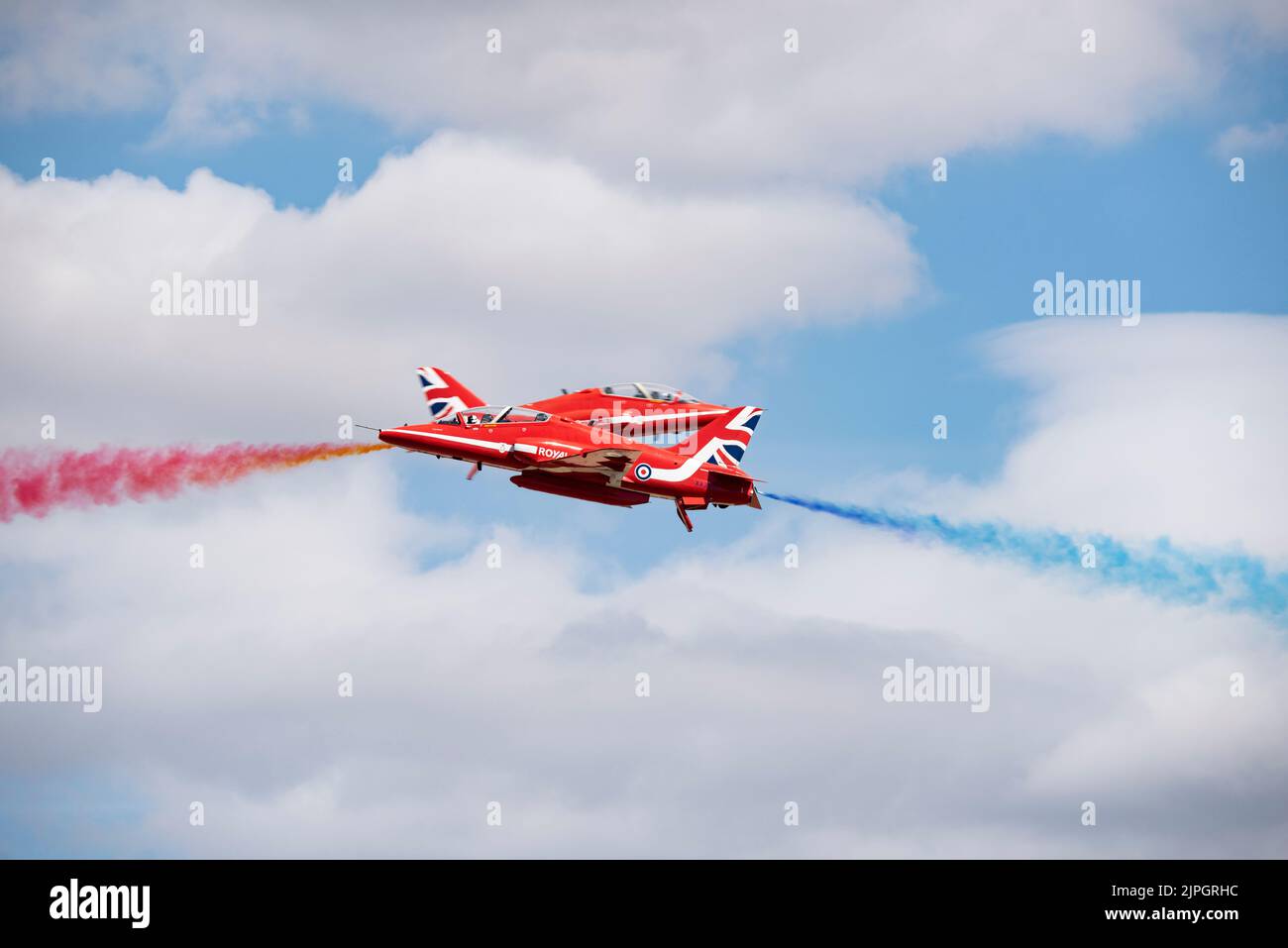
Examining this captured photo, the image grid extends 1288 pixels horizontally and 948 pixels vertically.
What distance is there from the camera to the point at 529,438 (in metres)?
78.2

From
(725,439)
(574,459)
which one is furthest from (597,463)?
(725,439)

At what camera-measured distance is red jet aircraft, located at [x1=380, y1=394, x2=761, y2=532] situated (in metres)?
77.3

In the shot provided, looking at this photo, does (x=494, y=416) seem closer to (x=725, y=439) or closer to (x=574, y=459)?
(x=574, y=459)

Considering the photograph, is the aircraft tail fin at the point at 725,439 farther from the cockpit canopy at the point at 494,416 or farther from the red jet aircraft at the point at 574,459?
the cockpit canopy at the point at 494,416

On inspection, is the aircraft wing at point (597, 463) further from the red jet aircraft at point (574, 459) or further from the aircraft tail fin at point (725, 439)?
the aircraft tail fin at point (725, 439)

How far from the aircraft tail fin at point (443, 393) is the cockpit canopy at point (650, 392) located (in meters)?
6.26

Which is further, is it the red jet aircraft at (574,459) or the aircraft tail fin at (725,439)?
the aircraft tail fin at (725,439)

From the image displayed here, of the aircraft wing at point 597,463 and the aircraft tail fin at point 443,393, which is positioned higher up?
the aircraft tail fin at point 443,393

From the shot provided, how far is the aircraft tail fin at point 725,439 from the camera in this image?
269 feet

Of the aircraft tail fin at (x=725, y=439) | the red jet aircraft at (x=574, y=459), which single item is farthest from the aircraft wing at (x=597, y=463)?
the aircraft tail fin at (x=725, y=439)

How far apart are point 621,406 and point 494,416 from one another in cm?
1007

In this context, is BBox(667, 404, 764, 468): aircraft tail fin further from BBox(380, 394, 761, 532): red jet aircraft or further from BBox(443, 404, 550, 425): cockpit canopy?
BBox(443, 404, 550, 425): cockpit canopy
